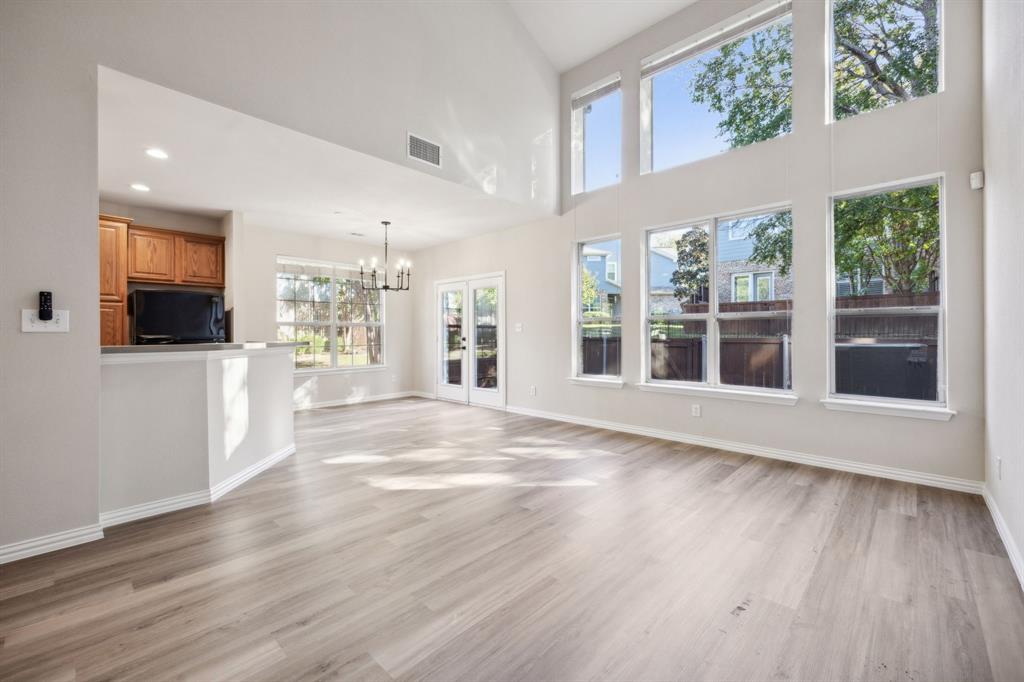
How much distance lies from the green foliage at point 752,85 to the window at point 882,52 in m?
0.39

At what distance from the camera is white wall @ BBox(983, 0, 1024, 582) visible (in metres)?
2.20

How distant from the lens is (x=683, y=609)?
6.26 feet

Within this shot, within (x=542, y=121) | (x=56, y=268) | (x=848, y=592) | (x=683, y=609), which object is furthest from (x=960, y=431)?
(x=56, y=268)

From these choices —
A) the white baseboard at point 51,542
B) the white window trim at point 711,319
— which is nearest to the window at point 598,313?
the white window trim at point 711,319

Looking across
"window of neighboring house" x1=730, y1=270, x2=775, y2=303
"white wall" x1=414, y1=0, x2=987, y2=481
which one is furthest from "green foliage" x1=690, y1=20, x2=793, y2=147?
"window of neighboring house" x1=730, y1=270, x2=775, y2=303

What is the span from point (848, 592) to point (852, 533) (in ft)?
2.54

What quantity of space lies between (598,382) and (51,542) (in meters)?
4.79

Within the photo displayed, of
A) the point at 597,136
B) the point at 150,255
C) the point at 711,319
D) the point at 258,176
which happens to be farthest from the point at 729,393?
the point at 150,255

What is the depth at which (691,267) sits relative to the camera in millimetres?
4883

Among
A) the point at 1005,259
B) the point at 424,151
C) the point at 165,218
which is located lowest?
the point at 1005,259

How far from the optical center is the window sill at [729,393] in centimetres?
414

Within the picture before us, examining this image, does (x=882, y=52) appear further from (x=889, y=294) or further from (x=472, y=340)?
(x=472, y=340)

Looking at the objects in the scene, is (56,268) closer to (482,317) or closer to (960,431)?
(482,317)

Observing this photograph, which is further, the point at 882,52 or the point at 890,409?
the point at 882,52
